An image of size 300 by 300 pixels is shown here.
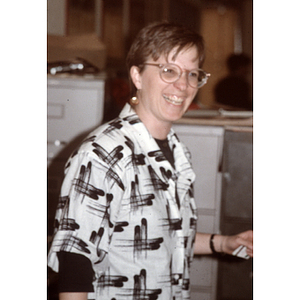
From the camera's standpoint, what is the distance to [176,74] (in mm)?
942

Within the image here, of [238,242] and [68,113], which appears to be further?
[68,113]

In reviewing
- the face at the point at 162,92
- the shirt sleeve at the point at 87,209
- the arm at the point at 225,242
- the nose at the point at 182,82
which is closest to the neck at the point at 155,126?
the face at the point at 162,92

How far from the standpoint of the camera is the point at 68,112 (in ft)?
4.74

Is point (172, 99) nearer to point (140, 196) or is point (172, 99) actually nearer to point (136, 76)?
point (136, 76)

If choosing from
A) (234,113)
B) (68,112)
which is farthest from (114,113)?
(234,113)

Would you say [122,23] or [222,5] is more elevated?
[222,5]

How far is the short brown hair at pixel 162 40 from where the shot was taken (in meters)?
0.93

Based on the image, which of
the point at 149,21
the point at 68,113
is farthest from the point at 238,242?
the point at 149,21

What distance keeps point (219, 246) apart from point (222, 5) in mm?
4105

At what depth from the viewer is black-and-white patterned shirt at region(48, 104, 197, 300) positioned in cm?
76

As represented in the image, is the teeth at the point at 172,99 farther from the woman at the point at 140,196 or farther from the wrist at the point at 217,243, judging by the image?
the wrist at the point at 217,243

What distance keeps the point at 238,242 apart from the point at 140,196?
38cm

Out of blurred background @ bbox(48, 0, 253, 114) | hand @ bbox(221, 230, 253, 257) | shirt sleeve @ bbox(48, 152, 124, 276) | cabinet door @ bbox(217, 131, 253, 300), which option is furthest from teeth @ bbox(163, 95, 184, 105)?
blurred background @ bbox(48, 0, 253, 114)
